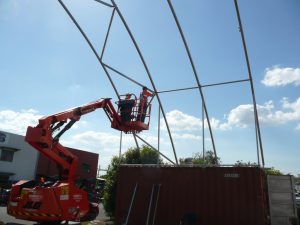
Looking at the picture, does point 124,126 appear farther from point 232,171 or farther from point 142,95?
point 232,171

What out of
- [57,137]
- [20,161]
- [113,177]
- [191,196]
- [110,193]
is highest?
[20,161]

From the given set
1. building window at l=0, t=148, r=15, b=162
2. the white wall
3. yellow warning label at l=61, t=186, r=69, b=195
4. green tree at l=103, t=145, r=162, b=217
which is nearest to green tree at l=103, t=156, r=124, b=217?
green tree at l=103, t=145, r=162, b=217

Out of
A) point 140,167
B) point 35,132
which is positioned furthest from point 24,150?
point 35,132

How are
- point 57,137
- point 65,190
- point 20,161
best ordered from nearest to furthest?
point 65,190 < point 57,137 < point 20,161

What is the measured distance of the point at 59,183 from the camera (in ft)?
36.6

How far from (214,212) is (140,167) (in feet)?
13.5

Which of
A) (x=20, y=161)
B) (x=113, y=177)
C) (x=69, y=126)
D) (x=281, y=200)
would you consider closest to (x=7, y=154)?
(x=20, y=161)

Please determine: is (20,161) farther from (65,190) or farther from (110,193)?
(65,190)

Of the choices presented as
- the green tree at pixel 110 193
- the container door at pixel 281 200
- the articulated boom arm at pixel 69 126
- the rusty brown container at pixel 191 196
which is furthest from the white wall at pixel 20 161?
the container door at pixel 281 200

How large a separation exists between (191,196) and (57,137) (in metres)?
6.25

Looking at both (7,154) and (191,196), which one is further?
(7,154)

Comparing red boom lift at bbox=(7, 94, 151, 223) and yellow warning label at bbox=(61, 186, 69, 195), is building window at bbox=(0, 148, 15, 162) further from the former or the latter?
yellow warning label at bbox=(61, 186, 69, 195)

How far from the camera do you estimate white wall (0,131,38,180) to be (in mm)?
35531

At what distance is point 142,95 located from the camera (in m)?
14.1
